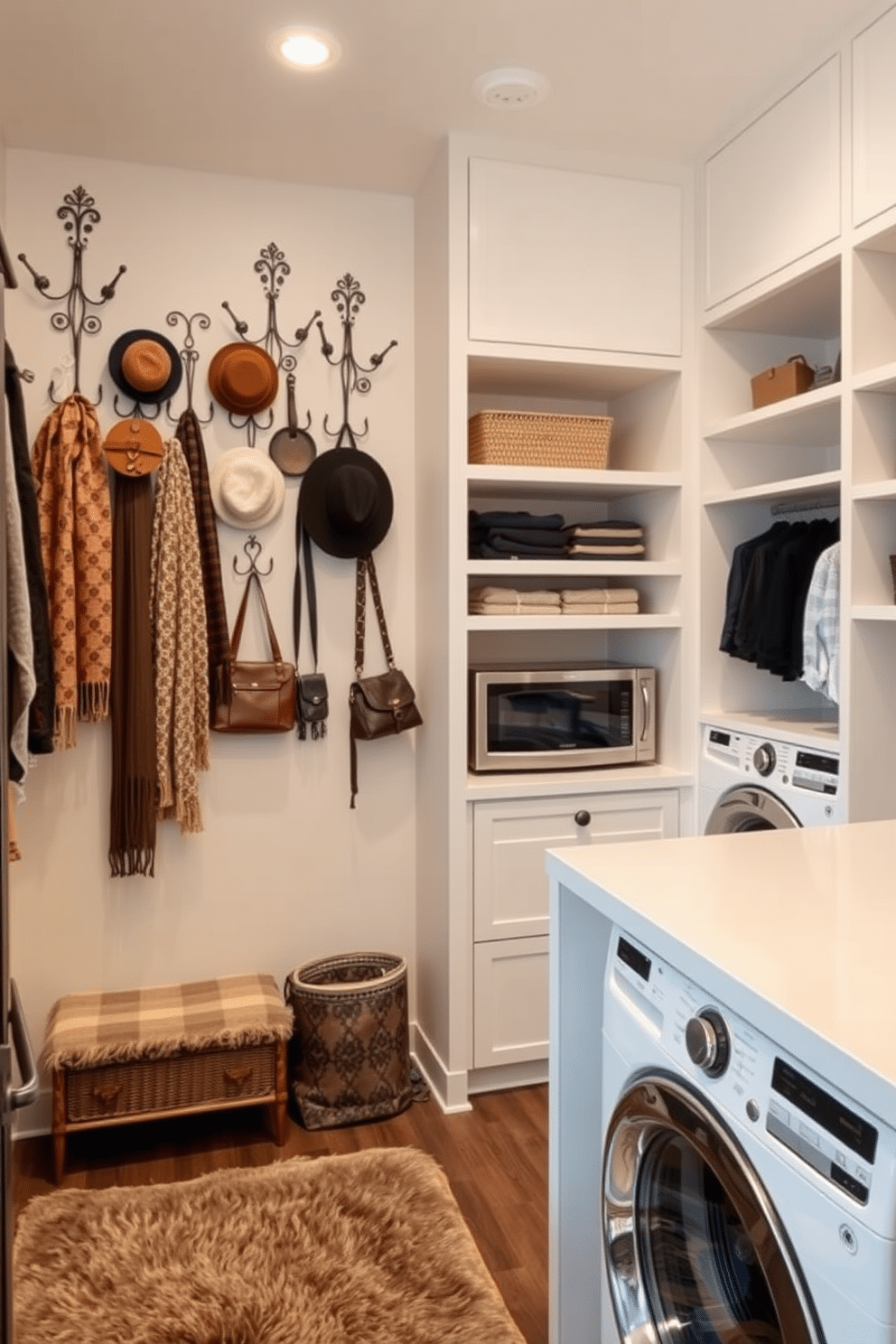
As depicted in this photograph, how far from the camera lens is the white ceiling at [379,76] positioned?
2.03 metres

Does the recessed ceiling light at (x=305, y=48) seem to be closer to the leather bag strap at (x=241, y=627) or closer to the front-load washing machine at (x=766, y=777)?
the leather bag strap at (x=241, y=627)

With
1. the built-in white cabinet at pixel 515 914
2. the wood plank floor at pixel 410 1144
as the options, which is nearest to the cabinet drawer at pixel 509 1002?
the built-in white cabinet at pixel 515 914

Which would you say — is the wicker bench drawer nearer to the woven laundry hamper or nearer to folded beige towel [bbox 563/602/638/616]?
the woven laundry hamper

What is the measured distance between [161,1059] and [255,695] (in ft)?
3.12

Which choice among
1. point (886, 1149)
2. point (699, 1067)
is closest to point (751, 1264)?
point (699, 1067)

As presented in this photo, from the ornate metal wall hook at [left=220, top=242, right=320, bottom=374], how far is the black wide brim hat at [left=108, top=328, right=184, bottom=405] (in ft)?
0.72

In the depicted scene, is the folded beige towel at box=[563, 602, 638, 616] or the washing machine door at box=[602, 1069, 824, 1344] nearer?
the washing machine door at box=[602, 1069, 824, 1344]

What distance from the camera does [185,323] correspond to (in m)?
2.72

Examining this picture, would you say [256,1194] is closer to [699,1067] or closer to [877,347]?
[699,1067]

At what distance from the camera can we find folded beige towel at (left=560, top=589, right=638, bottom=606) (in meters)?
2.78

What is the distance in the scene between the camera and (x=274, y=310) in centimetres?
279

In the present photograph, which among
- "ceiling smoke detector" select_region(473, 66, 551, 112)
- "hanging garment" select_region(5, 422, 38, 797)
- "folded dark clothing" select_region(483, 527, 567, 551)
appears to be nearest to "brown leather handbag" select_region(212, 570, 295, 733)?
"folded dark clothing" select_region(483, 527, 567, 551)

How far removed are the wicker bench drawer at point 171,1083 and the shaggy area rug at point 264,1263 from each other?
0.18 m

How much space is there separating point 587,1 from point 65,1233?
8.99 ft
